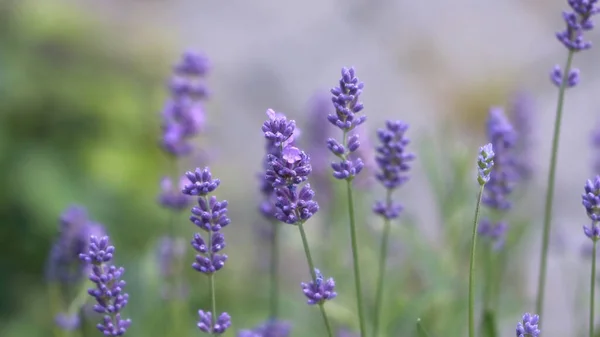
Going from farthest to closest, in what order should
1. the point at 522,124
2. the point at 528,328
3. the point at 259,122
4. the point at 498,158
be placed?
the point at 259,122 → the point at 522,124 → the point at 498,158 → the point at 528,328

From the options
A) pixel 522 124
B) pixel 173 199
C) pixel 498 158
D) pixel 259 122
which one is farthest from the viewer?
pixel 259 122

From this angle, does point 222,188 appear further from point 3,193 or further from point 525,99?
point 525,99

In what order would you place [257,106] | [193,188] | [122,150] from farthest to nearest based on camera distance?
[257,106] → [122,150] → [193,188]

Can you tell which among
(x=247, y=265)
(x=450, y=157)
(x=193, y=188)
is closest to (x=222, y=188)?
(x=247, y=265)

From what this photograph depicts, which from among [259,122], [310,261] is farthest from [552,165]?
[259,122]

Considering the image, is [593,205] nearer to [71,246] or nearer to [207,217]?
[207,217]

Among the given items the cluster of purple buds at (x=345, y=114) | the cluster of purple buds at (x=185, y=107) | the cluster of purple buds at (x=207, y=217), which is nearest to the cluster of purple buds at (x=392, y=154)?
the cluster of purple buds at (x=345, y=114)

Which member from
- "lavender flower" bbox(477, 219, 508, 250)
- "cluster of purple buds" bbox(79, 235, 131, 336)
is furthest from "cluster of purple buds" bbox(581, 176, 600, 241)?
"cluster of purple buds" bbox(79, 235, 131, 336)
